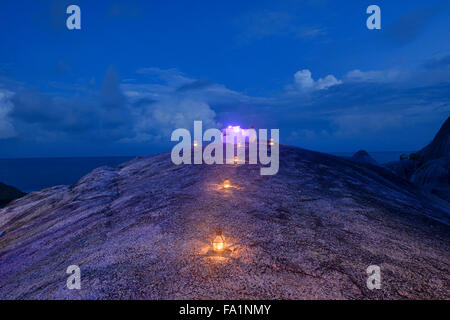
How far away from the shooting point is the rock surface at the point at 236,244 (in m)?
4.26

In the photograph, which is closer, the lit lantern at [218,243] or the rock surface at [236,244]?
the rock surface at [236,244]

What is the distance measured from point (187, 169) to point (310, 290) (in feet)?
35.8

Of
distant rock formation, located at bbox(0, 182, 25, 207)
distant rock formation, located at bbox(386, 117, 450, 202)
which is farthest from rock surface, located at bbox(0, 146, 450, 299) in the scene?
distant rock formation, located at bbox(0, 182, 25, 207)

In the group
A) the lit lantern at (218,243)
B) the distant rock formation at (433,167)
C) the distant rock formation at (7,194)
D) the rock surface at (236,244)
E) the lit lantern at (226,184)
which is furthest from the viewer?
the distant rock formation at (7,194)

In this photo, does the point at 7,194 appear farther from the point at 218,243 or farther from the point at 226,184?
the point at 218,243

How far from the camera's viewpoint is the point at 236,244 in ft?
18.0

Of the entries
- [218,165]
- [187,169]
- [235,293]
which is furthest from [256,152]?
[235,293]

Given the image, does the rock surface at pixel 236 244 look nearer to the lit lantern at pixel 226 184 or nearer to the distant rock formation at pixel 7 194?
the lit lantern at pixel 226 184

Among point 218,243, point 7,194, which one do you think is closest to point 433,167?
point 218,243

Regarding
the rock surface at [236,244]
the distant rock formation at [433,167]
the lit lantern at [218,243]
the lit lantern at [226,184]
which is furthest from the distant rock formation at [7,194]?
the distant rock formation at [433,167]

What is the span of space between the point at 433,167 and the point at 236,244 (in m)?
29.5

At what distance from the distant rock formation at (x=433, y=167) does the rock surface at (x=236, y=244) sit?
1665cm

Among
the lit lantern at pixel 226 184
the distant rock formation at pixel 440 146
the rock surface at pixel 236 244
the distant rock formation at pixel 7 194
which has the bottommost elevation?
the distant rock formation at pixel 7 194

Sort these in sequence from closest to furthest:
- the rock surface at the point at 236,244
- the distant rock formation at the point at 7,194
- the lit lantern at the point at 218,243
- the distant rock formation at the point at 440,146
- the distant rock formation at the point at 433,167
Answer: the rock surface at the point at 236,244 < the lit lantern at the point at 218,243 < the distant rock formation at the point at 433,167 < the distant rock formation at the point at 7,194 < the distant rock formation at the point at 440,146
